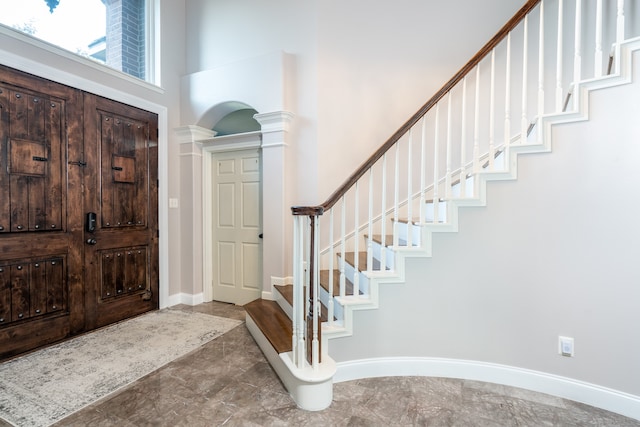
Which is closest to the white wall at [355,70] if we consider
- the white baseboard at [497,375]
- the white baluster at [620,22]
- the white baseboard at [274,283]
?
the white baseboard at [274,283]

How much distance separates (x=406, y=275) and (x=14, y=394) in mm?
2643

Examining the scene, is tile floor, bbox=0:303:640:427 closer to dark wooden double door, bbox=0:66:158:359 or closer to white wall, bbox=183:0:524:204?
dark wooden double door, bbox=0:66:158:359

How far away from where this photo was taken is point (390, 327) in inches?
84.7

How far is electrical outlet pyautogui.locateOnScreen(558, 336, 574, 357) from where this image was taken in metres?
1.89

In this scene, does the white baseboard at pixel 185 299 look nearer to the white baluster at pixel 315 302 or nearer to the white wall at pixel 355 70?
the white wall at pixel 355 70

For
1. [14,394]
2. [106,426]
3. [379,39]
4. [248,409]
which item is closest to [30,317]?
[14,394]

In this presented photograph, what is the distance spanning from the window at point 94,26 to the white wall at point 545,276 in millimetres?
3549

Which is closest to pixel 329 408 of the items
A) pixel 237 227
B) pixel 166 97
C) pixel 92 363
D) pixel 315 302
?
pixel 315 302

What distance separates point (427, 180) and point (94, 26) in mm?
3734

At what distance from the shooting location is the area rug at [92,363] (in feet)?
5.90

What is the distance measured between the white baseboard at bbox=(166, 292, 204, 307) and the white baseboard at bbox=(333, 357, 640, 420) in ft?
7.42

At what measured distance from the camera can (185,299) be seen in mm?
3693

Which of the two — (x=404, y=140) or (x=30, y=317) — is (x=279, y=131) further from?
(x=30, y=317)

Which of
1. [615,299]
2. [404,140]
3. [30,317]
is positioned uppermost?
[404,140]
